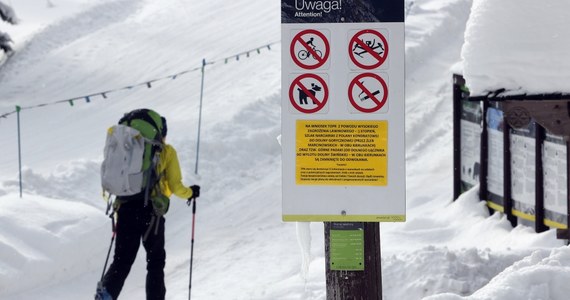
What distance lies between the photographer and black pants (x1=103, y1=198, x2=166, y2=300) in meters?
8.79

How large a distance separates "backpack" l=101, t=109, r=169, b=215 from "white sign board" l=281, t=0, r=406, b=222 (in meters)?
3.32

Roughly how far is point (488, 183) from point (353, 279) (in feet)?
23.3

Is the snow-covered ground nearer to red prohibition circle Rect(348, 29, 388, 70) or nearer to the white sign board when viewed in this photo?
the white sign board

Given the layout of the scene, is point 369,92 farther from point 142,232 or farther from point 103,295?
point 103,295

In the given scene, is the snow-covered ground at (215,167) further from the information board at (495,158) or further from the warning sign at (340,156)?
the warning sign at (340,156)

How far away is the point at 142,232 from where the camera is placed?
29.0ft

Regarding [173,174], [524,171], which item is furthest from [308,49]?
[524,171]

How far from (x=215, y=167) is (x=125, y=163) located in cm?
696

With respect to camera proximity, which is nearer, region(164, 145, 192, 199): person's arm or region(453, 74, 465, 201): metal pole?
region(164, 145, 192, 199): person's arm

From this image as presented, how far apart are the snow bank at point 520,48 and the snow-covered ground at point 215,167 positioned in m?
0.10

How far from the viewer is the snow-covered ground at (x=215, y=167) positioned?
9.70 metres

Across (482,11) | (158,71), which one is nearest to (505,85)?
(482,11)

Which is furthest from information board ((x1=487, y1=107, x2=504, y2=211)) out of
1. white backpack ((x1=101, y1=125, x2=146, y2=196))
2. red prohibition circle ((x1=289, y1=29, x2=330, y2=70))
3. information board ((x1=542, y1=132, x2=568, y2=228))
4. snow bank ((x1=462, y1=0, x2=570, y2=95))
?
red prohibition circle ((x1=289, y1=29, x2=330, y2=70))

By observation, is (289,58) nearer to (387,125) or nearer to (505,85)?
(387,125)
